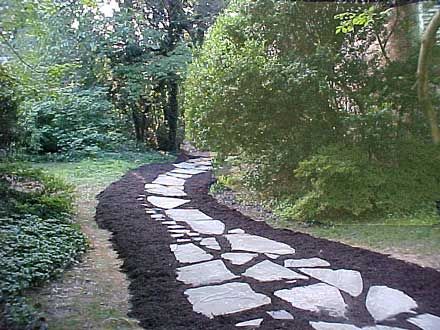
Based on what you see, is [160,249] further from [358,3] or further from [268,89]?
[358,3]

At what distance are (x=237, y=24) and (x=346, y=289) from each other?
358cm

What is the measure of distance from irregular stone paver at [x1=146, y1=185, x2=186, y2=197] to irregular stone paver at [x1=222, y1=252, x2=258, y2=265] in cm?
277

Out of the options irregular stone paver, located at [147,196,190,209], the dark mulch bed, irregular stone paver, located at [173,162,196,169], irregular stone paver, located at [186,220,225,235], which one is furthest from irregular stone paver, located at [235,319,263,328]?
irregular stone paver, located at [173,162,196,169]

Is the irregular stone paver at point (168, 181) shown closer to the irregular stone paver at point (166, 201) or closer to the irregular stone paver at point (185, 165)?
the irregular stone paver at point (166, 201)

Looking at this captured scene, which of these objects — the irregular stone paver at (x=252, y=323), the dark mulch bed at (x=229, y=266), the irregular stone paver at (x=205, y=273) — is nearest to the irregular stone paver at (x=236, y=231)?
the dark mulch bed at (x=229, y=266)

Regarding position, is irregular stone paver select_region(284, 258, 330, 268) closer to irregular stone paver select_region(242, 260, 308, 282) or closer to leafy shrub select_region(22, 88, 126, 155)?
irregular stone paver select_region(242, 260, 308, 282)

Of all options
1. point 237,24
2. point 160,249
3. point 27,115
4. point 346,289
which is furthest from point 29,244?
point 27,115

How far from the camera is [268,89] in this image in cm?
511

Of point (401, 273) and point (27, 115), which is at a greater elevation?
point (27, 115)

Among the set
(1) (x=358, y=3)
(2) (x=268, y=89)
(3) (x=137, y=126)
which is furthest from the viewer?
(3) (x=137, y=126)

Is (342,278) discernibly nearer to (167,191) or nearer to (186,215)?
(186,215)

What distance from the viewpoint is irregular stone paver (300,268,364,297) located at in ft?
9.68

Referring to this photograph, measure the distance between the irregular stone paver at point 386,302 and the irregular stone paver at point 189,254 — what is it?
1.21 metres

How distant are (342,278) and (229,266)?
737 mm
